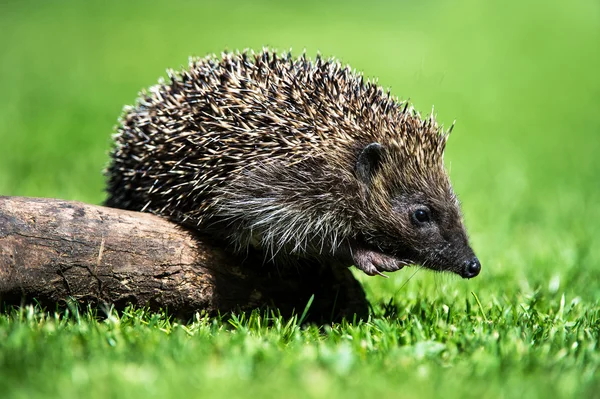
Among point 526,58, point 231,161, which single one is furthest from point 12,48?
point 231,161

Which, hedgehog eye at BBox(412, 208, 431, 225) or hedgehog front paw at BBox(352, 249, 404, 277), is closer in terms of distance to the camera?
hedgehog front paw at BBox(352, 249, 404, 277)

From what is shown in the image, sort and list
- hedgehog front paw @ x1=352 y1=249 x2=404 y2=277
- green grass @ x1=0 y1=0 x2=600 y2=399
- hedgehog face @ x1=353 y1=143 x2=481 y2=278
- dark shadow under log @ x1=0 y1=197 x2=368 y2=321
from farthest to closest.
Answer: hedgehog face @ x1=353 y1=143 x2=481 y2=278 → hedgehog front paw @ x1=352 y1=249 x2=404 y2=277 → dark shadow under log @ x1=0 y1=197 x2=368 y2=321 → green grass @ x1=0 y1=0 x2=600 y2=399

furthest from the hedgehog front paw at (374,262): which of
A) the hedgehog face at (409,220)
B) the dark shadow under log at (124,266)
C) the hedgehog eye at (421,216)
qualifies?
the dark shadow under log at (124,266)

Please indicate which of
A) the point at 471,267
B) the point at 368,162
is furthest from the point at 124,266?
the point at 471,267

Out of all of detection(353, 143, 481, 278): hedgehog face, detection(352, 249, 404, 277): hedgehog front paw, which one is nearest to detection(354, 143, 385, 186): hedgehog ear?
detection(353, 143, 481, 278): hedgehog face

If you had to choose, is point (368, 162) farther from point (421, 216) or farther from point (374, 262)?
point (374, 262)

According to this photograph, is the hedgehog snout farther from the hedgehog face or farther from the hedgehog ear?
the hedgehog ear

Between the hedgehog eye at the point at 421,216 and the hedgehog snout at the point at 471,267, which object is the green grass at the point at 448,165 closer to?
the hedgehog snout at the point at 471,267
